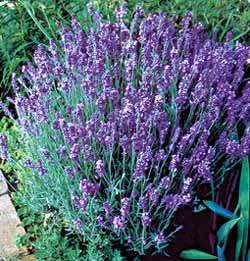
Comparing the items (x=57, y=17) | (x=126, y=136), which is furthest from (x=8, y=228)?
(x=57, y=17)

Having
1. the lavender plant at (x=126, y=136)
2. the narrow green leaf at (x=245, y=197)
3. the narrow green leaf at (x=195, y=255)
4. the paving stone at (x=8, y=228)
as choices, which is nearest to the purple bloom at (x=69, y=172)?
the lavender plant at (x=126, y=136)

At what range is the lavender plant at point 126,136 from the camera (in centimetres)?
198

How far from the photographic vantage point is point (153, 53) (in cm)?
243

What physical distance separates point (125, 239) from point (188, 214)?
371 mm

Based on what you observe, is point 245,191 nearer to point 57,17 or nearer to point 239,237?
point 239,237

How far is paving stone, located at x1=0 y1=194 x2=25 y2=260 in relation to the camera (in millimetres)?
2324

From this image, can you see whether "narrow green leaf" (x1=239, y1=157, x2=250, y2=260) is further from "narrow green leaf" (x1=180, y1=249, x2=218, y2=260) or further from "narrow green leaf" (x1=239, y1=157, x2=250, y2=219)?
"narrow green leaf" (x1=180, y1=249, x2=218, y2=260)

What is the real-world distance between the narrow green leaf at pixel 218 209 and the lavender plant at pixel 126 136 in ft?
0.27

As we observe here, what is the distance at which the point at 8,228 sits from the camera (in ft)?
7.92

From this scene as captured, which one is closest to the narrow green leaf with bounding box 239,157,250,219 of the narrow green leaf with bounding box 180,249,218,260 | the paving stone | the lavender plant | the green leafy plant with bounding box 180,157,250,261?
the green leafy plant with bounding box 180,157,250,261

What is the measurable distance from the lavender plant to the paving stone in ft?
0.49

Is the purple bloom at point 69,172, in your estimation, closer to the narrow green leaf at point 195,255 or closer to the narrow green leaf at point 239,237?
the narrow green leaf at point 195,255

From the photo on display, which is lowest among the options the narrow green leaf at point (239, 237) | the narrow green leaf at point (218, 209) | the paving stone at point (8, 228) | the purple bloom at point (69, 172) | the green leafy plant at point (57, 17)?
the narrow green leaf at point (239, 237)

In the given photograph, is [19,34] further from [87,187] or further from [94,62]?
[87,187]
